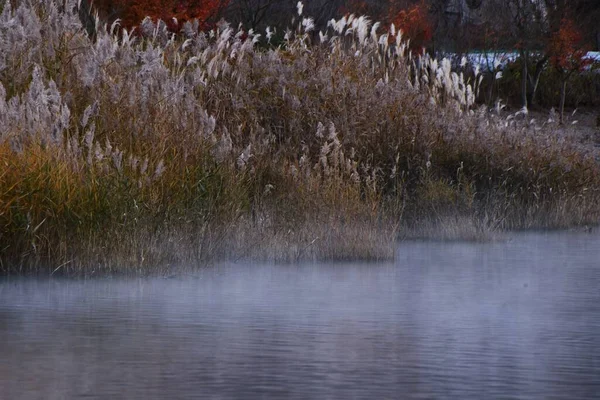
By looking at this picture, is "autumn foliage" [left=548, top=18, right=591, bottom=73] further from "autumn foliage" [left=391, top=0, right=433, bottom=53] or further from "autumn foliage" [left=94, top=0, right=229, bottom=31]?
"autumn foliage" [left=94, top=0, right=229, bottom=31]

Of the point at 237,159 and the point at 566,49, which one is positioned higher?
the point at 566,49

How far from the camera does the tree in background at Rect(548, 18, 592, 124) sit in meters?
34.8

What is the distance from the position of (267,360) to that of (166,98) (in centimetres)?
614

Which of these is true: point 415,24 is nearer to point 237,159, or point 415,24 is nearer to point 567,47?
point 567,47

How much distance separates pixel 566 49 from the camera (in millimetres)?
34719

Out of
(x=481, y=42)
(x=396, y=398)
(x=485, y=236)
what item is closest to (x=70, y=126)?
(x=485, y=236)

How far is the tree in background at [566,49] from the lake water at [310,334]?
23.3m

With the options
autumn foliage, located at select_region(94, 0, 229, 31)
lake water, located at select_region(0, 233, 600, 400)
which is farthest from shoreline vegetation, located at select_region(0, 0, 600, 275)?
autumn foliage, located at select_region(94, 0, 229, 31)

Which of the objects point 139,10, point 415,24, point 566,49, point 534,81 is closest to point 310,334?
point 139,10

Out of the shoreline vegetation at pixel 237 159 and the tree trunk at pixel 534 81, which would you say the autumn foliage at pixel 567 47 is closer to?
the tree trunk at pixel 534 81

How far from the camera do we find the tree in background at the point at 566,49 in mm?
34750

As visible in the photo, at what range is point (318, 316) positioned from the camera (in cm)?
889

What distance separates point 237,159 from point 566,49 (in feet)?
75.4

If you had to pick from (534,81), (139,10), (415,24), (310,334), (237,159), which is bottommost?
(310,334)
